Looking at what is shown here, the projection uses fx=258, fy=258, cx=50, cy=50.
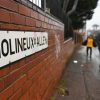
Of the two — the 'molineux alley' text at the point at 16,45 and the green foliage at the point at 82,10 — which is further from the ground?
the green foliage at the point at 82,10

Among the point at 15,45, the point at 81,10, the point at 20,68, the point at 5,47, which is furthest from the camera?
the point at 81,10

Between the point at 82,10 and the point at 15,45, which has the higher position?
the point at 82,10

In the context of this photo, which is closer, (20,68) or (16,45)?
(16,45)

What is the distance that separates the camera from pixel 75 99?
6223mm

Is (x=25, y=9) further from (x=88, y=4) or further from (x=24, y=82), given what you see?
(x=88, y=4)

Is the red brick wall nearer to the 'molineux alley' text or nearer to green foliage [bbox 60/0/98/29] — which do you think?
the 'molineux alley' text

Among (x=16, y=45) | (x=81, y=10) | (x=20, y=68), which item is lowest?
(x=20, y=68)

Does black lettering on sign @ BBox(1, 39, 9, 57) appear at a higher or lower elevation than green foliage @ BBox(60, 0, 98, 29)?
lower

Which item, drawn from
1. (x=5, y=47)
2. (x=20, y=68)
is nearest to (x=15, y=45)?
(x=5, y=47)

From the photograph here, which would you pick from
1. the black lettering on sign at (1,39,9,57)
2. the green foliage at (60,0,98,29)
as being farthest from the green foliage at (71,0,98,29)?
the black lettering on sign at (1,39,9,57)

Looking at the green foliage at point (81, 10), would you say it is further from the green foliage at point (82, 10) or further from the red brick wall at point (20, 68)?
the red brick wall at point (20, 68)

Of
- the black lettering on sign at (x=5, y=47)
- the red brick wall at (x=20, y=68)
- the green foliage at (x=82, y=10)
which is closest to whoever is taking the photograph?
the black lettering on sign at (x=5, y=47)

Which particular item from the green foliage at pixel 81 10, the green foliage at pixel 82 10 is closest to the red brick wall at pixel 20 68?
the green foliage at pixel 81 10

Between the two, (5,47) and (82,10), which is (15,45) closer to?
(5,47)
